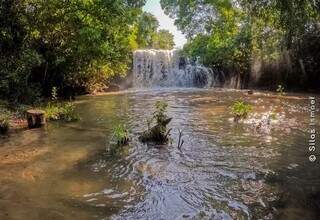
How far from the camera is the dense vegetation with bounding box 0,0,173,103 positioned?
16031 millimetres

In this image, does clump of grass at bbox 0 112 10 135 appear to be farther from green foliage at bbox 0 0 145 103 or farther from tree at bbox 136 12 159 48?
tree at bbox 136 12 159 48

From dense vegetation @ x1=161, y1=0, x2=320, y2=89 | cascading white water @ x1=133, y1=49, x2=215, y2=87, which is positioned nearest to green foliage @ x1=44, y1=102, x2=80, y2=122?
dense vegetation @ x1=161, y1=0, x2=320, y2=89

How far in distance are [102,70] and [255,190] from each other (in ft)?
61.5

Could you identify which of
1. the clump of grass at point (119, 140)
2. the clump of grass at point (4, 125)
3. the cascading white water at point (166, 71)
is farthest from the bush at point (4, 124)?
the cascading white water at point (166, 71)

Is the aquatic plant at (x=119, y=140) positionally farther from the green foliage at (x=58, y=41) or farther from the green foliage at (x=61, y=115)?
the green foliage at (x=58, y=41)

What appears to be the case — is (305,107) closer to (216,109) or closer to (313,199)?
(216,109)

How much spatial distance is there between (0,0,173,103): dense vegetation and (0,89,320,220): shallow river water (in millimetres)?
4559

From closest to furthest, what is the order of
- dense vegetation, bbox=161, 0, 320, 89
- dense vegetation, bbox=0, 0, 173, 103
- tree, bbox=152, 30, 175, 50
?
dense vegetation, bbox=0, 0, 173, 103, dense vegetation, bbox=161, 0, 320, 89, tree, bbox=152, 30, 175, 50

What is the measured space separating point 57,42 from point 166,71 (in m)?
15.0

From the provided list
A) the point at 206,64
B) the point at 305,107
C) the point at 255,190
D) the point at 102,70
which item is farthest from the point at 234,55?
the point at 255,190

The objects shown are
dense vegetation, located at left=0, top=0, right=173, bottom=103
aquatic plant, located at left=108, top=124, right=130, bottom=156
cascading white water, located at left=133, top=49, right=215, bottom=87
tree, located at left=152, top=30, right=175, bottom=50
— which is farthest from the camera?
tree, located at left=152, top=30, right=175, bottom=50

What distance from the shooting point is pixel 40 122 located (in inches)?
516

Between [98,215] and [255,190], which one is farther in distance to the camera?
[255,190]

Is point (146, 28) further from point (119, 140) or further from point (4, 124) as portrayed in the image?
point (119, 140)
